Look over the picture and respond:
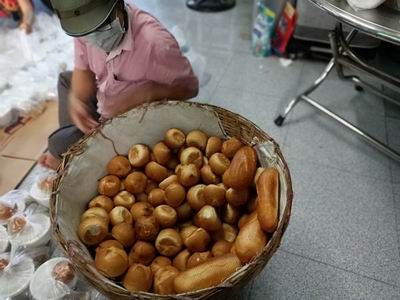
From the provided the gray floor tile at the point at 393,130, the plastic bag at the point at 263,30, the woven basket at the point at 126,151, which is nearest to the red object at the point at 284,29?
the plastic bag at the point at 263,30

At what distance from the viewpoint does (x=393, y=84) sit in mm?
1065

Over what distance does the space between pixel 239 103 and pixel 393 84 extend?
652 mm

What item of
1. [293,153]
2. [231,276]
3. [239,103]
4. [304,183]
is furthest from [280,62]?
[231,276]

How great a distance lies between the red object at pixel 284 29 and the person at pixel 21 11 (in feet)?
4.44

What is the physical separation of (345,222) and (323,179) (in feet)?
0.61

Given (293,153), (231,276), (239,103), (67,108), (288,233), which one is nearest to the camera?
(231,276)

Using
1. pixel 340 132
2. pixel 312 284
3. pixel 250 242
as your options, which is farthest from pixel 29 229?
pixel 340 132

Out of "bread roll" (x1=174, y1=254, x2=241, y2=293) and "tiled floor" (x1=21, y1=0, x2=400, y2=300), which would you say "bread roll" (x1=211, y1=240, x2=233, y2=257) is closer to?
"bread roll" (x1=174, y1=254, x2=241, y2=293)

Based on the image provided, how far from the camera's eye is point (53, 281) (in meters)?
0.85

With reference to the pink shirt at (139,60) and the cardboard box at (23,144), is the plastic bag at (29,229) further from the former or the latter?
the pink shirt at (139,60)

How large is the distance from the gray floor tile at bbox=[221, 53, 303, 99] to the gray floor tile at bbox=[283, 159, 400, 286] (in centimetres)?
53

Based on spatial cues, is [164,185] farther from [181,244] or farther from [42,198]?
[42,198]

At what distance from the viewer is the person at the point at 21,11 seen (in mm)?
1779

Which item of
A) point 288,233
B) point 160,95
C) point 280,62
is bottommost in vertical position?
point 288,233
